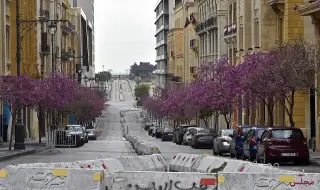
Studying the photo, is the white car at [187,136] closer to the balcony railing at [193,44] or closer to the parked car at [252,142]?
the parked car at [252,142]

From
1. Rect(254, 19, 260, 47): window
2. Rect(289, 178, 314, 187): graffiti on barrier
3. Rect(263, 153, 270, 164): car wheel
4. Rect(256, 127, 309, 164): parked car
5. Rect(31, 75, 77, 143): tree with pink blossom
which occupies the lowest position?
Rect(263, 153, 270, 164): car wheel

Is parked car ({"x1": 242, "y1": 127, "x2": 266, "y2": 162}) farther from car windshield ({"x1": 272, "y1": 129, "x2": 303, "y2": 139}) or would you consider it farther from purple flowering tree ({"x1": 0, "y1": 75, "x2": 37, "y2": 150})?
purple flowering tree ({"x1": 0, "y1": 75, "x2": 37, "y2": 150})

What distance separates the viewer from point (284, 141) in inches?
1345

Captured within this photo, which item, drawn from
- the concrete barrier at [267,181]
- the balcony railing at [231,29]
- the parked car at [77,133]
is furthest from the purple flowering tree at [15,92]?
the concrete barrier at [267,181]

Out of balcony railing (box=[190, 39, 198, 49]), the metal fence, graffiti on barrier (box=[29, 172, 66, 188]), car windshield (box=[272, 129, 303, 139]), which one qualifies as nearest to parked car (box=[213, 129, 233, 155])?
car windshield (box=[272, 129, 303, 139])

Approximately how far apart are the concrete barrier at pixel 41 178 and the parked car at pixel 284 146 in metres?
18.2

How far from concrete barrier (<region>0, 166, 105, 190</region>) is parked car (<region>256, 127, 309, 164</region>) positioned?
59.7 feet

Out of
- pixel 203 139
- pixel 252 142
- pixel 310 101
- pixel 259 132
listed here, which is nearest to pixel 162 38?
pixel 203 139

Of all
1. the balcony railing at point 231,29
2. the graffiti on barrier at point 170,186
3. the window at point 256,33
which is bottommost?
the graffiti on barrier at point 170,186

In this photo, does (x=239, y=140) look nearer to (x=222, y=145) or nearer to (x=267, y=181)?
(x=222, y=145)

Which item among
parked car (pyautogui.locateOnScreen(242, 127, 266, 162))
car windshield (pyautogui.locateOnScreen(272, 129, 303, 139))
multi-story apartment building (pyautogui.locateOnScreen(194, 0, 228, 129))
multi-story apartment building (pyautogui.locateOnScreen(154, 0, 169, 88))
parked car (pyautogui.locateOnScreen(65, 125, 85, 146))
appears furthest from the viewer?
multi-story apartment building (pyautogui.locateOnScreen(154, 0, 169, 88))

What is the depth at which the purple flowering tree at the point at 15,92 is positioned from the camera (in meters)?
46.2

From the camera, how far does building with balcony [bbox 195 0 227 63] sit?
87812 mm

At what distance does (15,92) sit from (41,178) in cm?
3059
